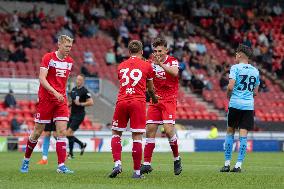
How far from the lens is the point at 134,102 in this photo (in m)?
13.1

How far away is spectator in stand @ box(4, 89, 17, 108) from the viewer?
31.4m

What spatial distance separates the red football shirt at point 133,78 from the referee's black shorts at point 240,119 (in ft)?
10.3

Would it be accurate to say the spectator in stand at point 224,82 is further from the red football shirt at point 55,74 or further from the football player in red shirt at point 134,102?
the football player in red shirt at point 134,102

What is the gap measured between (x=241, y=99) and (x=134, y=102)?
3.25 meters

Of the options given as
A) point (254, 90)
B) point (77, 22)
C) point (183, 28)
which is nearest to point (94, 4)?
point (77, 22)

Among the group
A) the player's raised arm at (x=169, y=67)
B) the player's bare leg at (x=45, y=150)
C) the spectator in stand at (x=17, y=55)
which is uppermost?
the spectator in stand at (x=17, y=55)

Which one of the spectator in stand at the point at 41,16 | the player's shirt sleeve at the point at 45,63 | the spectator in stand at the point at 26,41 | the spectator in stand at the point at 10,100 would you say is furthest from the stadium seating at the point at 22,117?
the player's shirt sleeve at the point at 45,63

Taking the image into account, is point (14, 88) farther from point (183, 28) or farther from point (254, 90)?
point (254, 90)

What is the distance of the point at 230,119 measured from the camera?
15.7m

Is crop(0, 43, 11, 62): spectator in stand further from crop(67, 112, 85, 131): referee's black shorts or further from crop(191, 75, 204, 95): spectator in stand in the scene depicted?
crop(67, 112, 85, 131): referee's black shorts

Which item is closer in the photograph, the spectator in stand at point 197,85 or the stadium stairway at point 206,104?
the stadium stairway at point 206,104

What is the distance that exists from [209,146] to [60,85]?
18609 mm

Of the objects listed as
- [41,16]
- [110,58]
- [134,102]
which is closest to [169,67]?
[134,102]

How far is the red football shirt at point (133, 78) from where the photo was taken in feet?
43.0
